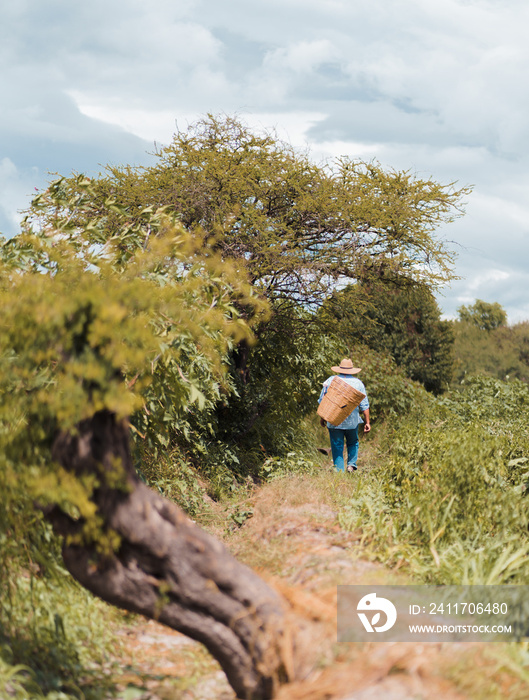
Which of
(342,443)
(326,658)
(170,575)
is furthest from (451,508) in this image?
(342,443)

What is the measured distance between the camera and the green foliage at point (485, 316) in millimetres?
51156

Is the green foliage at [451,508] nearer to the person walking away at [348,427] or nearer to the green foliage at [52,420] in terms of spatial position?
the person walking away at [348,427]

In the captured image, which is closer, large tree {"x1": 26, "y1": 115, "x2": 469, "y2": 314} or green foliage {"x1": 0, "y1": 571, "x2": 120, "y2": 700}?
green foliage {"x1": 0, "y1": 571, "x2": 120, "y2": 700}

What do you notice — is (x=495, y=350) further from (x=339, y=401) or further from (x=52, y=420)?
(x=52, y=420)

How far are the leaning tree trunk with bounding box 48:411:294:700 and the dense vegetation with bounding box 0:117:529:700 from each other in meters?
0.03

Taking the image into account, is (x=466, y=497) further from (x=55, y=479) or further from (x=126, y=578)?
(x=55, y=479)

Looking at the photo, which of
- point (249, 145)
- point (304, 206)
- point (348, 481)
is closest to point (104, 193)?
point (249, 145)

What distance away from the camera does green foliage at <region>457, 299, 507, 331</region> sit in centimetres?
Answer: 5116

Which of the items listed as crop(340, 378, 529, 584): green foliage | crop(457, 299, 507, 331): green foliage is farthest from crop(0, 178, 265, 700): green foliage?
crop(457, 299, 507, 331): green foliage

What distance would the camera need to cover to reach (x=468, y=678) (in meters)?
3.11

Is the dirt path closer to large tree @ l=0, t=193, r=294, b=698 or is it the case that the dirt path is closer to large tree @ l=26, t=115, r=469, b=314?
large tree @ l=0, t=193, r=294, b=698

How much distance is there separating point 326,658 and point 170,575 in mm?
884

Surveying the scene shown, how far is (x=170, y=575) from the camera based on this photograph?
3.21m

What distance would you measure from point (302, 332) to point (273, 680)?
25.1ft
